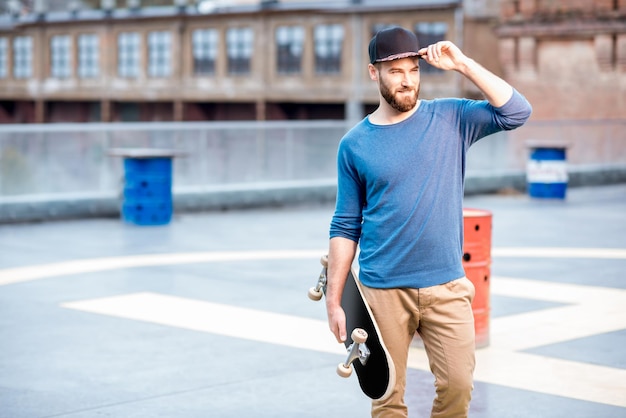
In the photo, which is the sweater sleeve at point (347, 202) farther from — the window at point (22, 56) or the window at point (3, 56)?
the window at point (3, 56)

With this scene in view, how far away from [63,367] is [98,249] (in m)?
6.41

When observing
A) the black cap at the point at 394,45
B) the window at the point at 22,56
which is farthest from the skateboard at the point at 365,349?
the window at the point at 22,56

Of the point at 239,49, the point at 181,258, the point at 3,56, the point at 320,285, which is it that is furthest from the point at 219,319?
the point at 3,56

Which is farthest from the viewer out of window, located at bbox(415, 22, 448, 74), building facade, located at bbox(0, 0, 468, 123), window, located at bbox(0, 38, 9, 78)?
window, located at bbox(0, 38, 9, 78)

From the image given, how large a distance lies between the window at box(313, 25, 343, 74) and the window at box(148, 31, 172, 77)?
10.6 metres

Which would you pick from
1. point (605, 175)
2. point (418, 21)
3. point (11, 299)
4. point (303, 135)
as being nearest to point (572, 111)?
point (418, 21)

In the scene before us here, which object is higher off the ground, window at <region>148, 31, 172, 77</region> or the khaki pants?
window at <region>148, 31, 172, 77</region>

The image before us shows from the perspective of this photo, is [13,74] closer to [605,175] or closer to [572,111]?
[572,111]

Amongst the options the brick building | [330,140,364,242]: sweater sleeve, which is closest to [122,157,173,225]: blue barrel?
[330,140,364,242]: sweater sleeve

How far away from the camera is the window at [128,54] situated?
68.8m

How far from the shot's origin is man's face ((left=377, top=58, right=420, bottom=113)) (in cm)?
449

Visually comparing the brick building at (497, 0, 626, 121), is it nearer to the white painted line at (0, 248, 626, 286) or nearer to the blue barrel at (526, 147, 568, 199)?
the blue barrel at (526, 147, 568, 199)

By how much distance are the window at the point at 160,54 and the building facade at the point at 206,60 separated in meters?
0.06

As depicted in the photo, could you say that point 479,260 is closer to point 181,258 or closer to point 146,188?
point 181,258
